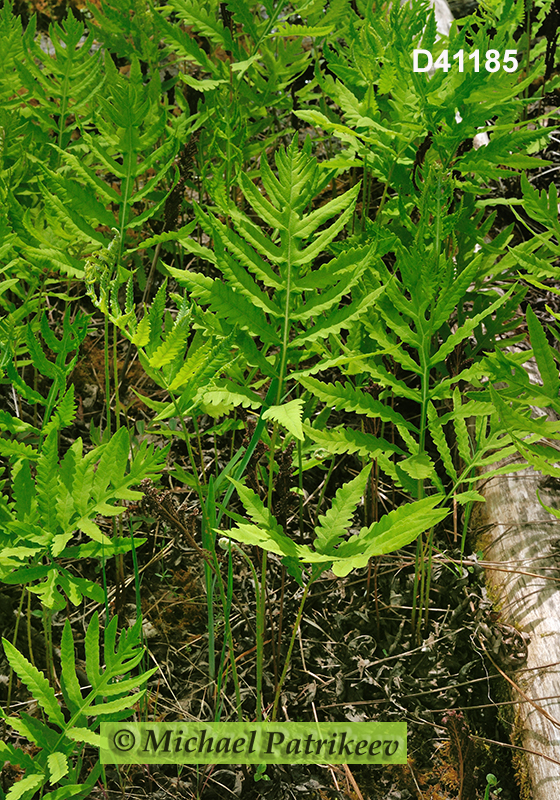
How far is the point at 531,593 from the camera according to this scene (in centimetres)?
183

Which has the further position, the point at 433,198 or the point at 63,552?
the point at 433,198

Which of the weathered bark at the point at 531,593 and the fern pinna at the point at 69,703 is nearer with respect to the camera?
the fern pinna at the point at 69,703

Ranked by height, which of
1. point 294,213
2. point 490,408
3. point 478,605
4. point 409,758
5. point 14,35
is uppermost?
point 14,35

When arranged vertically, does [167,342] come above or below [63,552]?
above

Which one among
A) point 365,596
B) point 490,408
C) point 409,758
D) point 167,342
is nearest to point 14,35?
point 167,342

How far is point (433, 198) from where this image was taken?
1.66m

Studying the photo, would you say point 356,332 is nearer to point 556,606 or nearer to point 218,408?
point 218,408

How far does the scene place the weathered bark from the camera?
5.19 ft

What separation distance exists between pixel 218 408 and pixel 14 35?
1440 mm

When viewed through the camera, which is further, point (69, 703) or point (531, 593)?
point (531, 593)

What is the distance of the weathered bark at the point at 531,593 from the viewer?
158cm

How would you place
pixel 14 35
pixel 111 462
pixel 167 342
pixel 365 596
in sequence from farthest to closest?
pixel 14 35
pixel 365 596
pixel 111 462
pixel 167 342

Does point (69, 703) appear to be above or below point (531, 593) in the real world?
below

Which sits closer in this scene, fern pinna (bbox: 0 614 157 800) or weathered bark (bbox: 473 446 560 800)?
fern pinna (bbox: 0 614 157 800)
